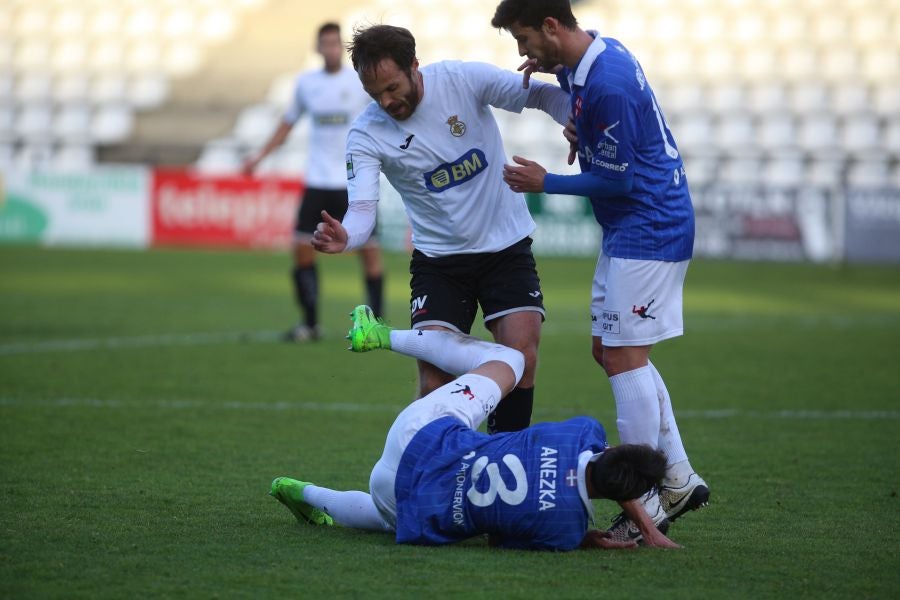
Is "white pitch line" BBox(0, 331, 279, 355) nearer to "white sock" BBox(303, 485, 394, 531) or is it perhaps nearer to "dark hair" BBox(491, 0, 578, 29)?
"white sock" BBox(303, 485, 394, 531)

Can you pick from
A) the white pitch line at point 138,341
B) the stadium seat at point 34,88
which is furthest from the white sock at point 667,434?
the stadium seat at point 34,88

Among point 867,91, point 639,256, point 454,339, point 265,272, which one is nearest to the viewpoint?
point 639,256

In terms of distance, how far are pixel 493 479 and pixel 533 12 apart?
170cm

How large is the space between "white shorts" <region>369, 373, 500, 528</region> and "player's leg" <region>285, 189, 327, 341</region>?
20.1ft

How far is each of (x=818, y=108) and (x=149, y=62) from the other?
1403 cm

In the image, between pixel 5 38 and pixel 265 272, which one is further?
pixel 5 38

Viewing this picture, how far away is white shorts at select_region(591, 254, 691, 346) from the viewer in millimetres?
4707

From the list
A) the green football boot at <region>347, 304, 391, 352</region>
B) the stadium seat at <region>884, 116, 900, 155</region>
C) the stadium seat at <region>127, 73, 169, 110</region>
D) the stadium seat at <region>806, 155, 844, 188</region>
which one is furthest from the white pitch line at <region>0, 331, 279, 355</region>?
the stadium seat at <region>127, 73, 169, 110</region>

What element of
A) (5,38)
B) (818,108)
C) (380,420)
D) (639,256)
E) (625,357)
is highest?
(5,38)

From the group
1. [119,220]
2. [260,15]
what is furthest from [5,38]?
[119,220]

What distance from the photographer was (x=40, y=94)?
89.4ft

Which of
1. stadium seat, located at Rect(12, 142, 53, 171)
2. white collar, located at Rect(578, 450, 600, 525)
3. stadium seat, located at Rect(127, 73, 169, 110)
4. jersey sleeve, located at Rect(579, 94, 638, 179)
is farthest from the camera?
stadium seat, located at Rect(127, 73, 169, 110)

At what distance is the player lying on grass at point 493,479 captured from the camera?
4.11 meters

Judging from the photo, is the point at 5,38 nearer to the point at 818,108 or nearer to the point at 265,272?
the point at 265,272
